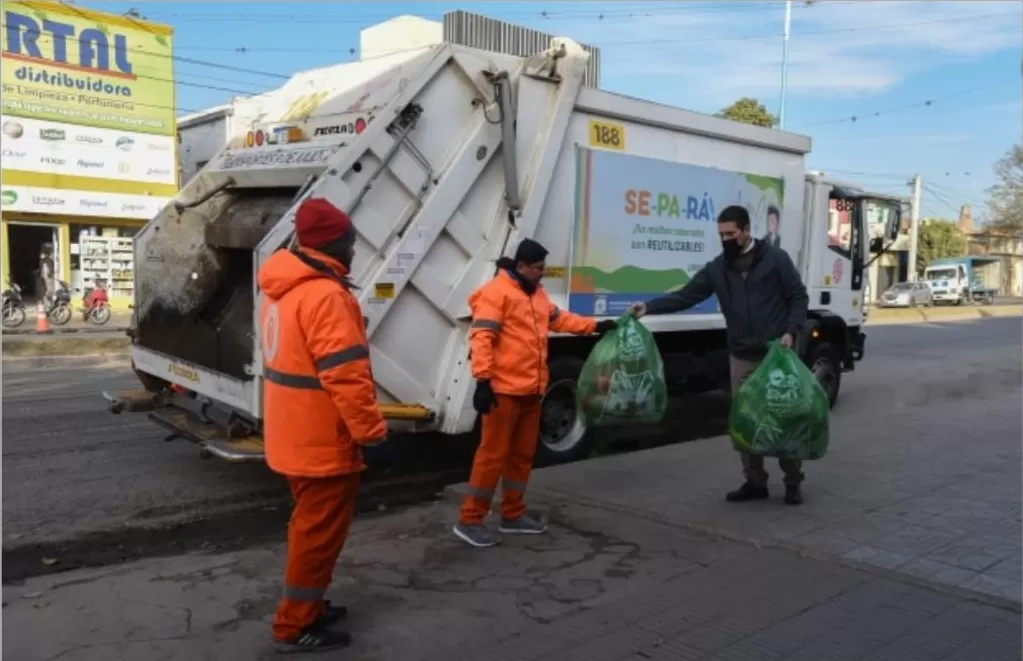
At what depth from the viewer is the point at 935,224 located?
2427 inches

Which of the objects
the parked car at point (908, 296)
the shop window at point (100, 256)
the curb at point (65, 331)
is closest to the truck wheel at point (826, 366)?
the curb at point (65, 331)

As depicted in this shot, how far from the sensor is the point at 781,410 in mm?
5227

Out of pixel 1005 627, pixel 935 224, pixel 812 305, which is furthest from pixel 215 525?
pixel 935 224

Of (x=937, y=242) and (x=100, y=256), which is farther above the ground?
(x=937, y=242)

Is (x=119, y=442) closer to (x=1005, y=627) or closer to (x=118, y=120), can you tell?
(x=1005, y=627)

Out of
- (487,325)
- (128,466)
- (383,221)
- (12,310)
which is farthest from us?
(12,310)

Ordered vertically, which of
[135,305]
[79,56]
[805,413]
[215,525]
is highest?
[79,56]

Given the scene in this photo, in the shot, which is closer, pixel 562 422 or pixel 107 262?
pixel 562 422

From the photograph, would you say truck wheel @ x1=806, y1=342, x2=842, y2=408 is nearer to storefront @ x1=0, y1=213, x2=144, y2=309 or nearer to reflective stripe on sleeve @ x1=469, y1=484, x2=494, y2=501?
reflective stripe on sleeve @ x1=469, y1=484, x2=494, y2=501

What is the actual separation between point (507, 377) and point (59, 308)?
17893mm

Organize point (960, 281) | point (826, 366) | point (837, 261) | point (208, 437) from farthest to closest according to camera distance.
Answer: point (960, 281) < point (826, 366) < point (837, 261) < point (208, 437)

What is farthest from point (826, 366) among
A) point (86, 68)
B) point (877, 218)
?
point (86, 68)

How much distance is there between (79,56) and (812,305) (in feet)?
65.1

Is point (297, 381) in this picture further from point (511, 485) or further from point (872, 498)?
point (872, 498)
